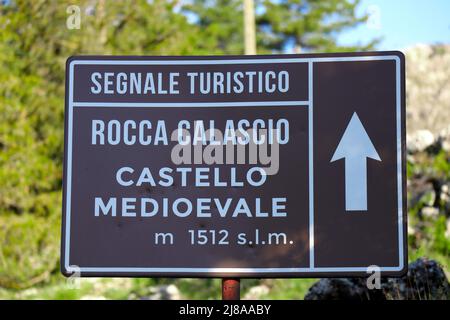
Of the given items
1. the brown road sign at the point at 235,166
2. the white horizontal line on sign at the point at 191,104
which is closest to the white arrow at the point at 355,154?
the brown road sign at the point at 235,166

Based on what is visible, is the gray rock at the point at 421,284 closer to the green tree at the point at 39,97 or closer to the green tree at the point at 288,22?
the green tree at the point at 39,97

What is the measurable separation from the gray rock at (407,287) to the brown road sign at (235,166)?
6.22 feet

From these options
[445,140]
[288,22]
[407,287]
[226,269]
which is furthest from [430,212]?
[288,22]

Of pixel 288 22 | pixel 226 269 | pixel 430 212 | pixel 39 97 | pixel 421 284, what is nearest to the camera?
pixel 226 269

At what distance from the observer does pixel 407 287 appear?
5.55 metres

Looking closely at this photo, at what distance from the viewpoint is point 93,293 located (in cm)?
1027

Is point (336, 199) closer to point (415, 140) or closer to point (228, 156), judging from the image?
point (228, 156)

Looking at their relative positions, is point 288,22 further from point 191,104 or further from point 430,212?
point 191,104

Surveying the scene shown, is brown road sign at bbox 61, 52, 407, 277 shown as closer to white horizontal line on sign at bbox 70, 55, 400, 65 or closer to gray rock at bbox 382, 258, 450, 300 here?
white horizontal line on sign at bbox 70, 55, 400, 65

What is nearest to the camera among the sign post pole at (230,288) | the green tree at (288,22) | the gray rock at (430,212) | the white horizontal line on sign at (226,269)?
the white horizontal line on sign at (226,269)

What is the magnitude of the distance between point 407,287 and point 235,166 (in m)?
2.63

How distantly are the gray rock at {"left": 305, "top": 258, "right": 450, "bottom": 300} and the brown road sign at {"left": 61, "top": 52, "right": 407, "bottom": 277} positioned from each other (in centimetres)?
189

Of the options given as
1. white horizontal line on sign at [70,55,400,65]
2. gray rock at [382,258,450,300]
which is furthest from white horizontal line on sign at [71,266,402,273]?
gray rock at [382,258,450,300]

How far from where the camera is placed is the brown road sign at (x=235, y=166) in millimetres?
3461
